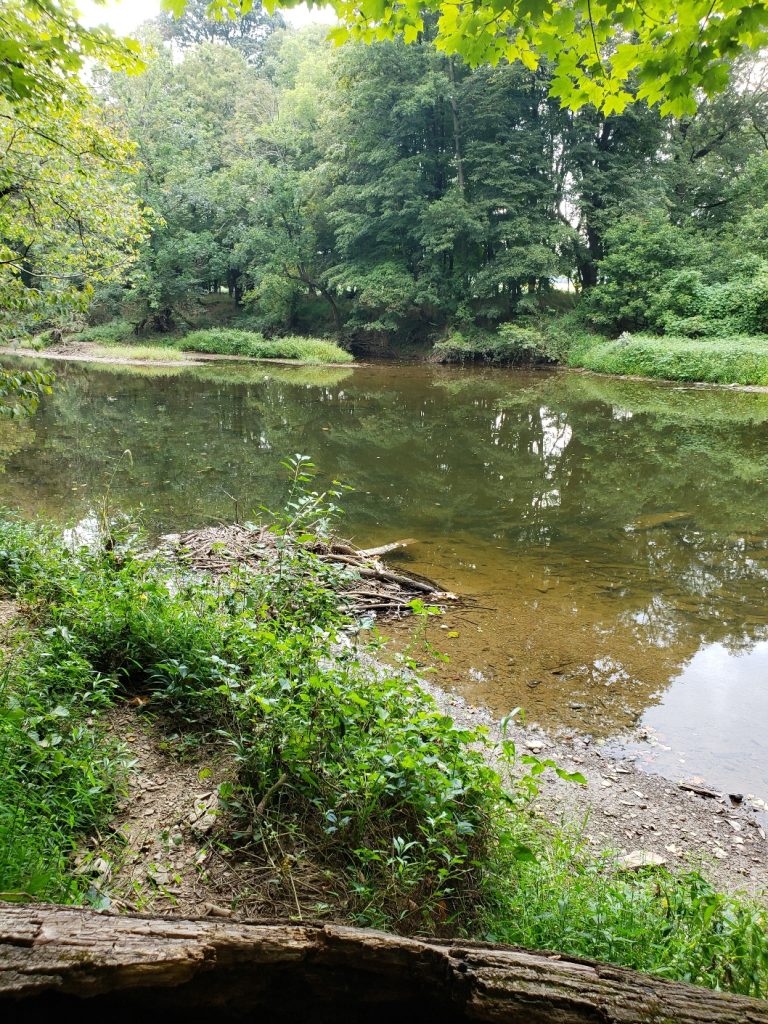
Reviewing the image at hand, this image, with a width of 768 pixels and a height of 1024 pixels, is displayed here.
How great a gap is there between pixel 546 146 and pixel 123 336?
23895mm

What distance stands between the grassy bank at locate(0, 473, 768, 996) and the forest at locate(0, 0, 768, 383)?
74.2 ft

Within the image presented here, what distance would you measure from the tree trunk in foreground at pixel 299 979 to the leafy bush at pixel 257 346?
29.8m

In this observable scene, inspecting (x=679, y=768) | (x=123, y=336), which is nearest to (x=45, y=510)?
(x=679, y=768)

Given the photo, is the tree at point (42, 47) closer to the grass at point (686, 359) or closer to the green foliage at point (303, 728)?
the green foliage at point (303, 728)

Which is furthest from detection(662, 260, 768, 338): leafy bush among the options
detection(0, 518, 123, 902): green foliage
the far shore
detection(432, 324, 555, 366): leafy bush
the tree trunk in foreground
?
the tree trunk in foreground

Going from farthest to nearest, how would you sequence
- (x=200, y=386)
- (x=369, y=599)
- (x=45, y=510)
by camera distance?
1. (x=200, y=386)
2. (x=45, y=510)
3. (x=369, y=599)

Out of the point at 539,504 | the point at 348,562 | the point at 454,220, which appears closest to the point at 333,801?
the point at 348,562

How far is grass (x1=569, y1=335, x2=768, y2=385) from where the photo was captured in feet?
67.5

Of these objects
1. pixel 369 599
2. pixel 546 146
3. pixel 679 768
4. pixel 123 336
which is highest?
pixel 546 146

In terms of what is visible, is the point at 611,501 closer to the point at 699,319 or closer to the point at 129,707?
the point at 129,707

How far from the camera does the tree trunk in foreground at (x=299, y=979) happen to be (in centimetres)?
124

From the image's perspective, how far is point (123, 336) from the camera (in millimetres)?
32688

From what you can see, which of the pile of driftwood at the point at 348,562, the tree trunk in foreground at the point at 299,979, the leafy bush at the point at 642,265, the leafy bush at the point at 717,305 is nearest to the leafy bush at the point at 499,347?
the leafy bush at the point at 642,265

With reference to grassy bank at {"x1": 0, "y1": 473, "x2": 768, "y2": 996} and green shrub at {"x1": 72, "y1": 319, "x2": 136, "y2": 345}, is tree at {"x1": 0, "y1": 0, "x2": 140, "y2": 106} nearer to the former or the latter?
grassy bank at {"x1": 0, "y1": 473, "x2": 768, "y2": 996}
